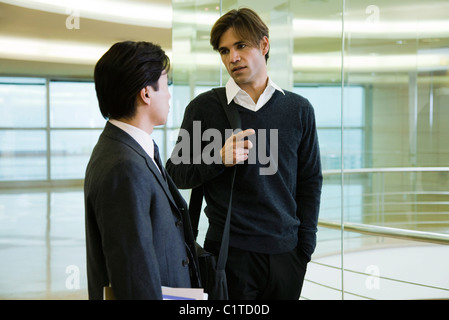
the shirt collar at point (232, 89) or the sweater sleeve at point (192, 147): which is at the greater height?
the shirt collar at point (232, 89)

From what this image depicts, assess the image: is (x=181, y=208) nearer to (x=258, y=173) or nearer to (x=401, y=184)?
(x=258, y=173)

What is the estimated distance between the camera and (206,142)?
177 centimetres

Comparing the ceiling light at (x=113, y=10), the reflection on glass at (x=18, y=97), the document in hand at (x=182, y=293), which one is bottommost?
the document in hand at (x=182, y=293)

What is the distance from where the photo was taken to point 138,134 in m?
1.29

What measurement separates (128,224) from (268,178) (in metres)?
0.73

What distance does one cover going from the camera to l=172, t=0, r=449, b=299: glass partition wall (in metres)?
4.42

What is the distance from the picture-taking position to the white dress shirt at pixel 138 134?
4.20 ft

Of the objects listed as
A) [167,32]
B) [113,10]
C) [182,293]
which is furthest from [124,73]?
[167,32]

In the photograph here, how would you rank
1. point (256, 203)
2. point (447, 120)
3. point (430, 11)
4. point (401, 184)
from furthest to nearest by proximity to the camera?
point (401, 184) → point (430, 11) → point (447, 120) → point (256, 203)

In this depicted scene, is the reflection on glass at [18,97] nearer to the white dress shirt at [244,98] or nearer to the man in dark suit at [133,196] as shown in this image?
the white dress shirt at [244,98]

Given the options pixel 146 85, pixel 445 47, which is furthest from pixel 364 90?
pixel 146 85

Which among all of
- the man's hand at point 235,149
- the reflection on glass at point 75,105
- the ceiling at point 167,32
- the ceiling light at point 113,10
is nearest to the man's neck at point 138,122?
the man's hand at point 235,149

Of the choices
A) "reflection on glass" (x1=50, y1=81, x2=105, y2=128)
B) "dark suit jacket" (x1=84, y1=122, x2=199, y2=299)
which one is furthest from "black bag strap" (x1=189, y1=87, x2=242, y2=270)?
"reflection on glass" (x1=50, y1=81, x2=105, y2=128)
